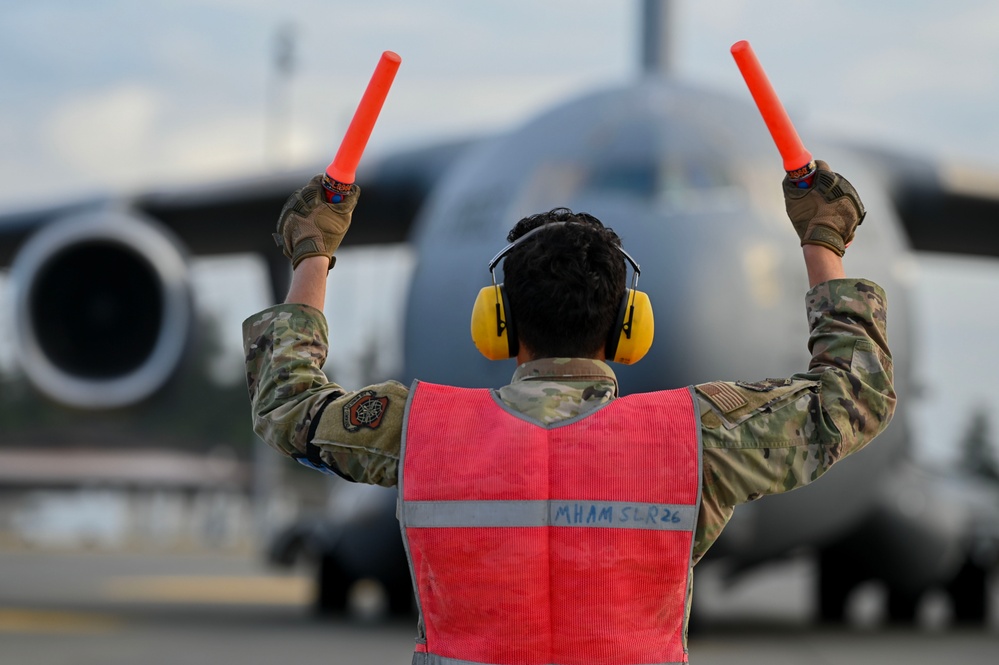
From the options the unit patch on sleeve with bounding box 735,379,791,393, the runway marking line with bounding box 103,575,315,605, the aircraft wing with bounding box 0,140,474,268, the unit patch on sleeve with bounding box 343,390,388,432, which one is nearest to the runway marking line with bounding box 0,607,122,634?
the runway marking line with bounding box 103,575,315,605

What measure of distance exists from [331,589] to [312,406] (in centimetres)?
852

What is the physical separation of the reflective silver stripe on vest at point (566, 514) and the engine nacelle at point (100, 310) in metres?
7.42

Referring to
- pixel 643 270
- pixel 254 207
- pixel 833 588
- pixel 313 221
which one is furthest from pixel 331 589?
pixel 313 221

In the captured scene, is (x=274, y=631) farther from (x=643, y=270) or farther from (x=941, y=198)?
(x=941, y=198)

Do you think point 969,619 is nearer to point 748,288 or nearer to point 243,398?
point 748,288

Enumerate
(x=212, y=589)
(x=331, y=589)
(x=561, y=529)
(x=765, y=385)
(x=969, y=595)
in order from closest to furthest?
1. (x=561, y=529)
2. (x=765, y=385)
3. (x=331, y=589)
4. (x=969, y=595)
5. (x=212, y=589)

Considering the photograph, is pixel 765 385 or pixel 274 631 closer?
pixel 765 385

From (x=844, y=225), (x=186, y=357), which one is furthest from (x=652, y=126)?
(x=844, y=225)

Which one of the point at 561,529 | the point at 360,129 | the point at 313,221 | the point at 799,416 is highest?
the point at 360,129

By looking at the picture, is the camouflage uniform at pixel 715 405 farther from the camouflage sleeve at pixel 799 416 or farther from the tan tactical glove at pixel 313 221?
the tan tactical glove at pixel 313 221

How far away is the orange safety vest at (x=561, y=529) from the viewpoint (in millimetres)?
1669

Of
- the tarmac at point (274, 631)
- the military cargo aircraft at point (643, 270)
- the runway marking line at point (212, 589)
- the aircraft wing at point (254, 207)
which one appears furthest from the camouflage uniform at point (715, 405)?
the runway marking line at point (212, 589)

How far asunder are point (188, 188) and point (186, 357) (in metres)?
2.45

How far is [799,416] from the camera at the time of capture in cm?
175
